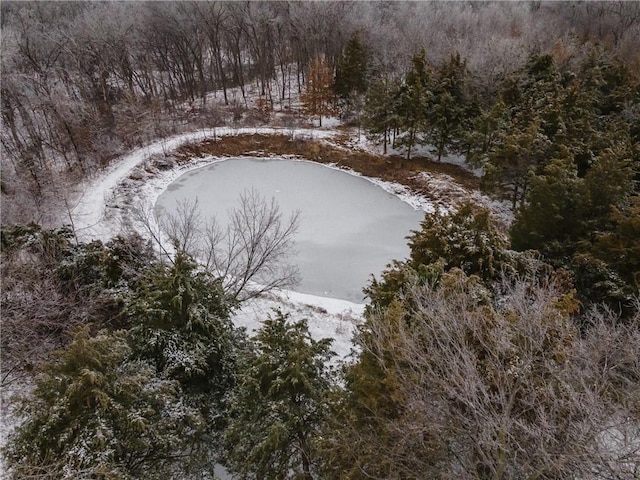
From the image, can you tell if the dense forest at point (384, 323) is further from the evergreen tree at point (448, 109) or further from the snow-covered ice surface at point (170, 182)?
the snow-covered ice surface at point (170, 182)

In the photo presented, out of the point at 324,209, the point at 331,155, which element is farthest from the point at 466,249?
the point at 331,155

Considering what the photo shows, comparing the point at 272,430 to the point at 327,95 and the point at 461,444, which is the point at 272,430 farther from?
the point at 327,95

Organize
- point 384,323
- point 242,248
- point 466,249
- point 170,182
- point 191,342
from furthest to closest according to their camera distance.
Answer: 1. point 170,182
2. point 242,248
3. point 466,249
4. point 191,342
5. point 384,323

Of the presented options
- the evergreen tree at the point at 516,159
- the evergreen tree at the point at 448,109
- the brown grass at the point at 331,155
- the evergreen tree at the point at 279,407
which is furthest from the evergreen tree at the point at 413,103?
the evergreen tree at the point at 279,407

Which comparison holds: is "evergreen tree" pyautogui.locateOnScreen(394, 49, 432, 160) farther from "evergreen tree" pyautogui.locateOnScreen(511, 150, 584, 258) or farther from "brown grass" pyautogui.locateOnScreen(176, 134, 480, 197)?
"evergreen tree" pyautogui.locateOnScreen(511, 150, 584, 258)

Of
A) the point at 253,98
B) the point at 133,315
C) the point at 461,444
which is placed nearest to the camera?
the point at 461,444

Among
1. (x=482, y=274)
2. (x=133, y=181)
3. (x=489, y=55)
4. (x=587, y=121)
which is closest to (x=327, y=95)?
(x=489, y=55)

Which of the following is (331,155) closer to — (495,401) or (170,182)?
(170,182)

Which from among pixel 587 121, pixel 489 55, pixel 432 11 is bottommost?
pixel 587 121
